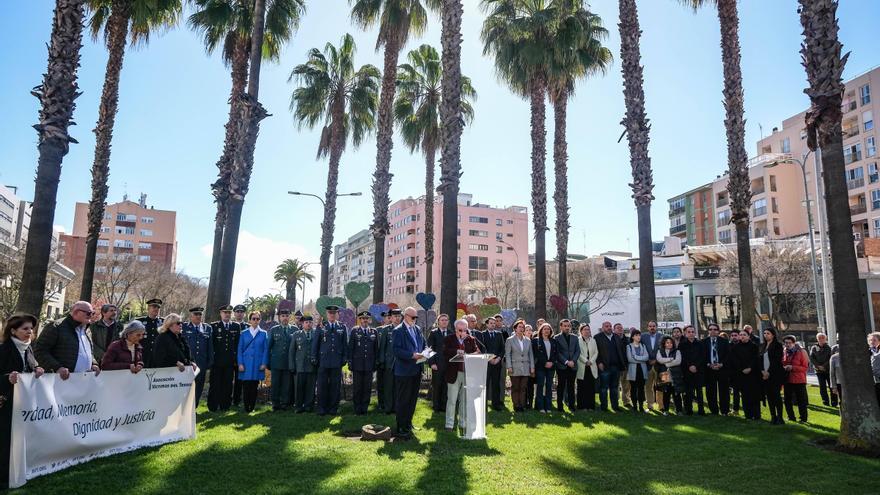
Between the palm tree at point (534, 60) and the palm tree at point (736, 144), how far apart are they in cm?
629

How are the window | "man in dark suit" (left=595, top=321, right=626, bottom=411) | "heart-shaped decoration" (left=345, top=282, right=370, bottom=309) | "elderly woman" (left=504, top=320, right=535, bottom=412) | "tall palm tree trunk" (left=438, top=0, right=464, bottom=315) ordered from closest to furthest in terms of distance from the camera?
"elderly woman" (left=504, top=320, right=535, bottom=412) < "man in dark suit" (left=595, top=321, right=626, bottom=411) < "tall palm tree trunk" (left=438, top=0, right=464, bottom=315) < "heart-shaped decoration" (left=345, top=282, right=370, bottom=309) < the window

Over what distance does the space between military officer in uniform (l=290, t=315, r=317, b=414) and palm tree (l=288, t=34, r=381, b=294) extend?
13798 mm

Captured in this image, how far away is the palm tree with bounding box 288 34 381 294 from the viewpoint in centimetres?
2527

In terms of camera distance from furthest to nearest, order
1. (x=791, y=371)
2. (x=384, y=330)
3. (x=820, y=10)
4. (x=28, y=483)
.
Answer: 1. (x=384, y=330)
2. (x=791, y=371)
3. (x=820, y=10)
4. (x=28, y=483)

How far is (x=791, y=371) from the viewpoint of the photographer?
11031mm

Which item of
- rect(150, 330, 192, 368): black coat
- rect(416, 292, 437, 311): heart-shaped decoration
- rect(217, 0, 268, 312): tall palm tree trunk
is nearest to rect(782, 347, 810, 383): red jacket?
rect(416, 292, 437, 311): heart-shaped decoration

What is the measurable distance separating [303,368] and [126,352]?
13.6 ft

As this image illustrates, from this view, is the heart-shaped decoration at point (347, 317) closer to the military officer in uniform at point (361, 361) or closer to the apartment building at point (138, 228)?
the military officer in uniform at point (361, 361)

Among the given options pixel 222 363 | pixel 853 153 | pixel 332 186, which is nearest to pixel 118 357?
pixel 222 363

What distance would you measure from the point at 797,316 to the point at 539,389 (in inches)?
1352

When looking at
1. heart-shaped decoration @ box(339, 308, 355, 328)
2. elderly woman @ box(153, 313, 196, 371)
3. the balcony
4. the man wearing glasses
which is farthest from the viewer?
the balcony

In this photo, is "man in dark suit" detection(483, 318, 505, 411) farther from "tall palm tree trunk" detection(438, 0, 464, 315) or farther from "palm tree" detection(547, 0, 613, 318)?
"palm tree" detection(547, 0, 613, 318)

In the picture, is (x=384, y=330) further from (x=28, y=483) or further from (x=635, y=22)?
(x=635, y=22)

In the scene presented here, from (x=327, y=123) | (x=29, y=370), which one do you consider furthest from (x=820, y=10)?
(x=327, y=123)
